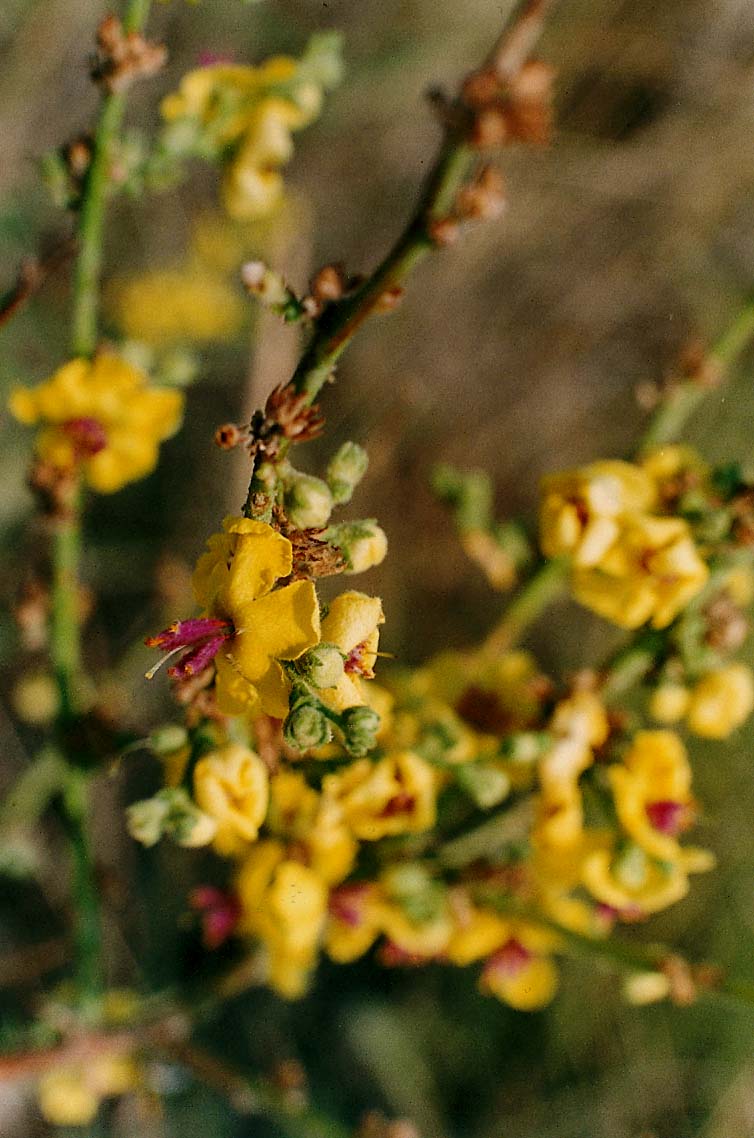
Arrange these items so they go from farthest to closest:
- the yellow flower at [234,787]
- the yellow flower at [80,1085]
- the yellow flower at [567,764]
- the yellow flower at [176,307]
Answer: the yellow flower at [176,307] < the yellow flower at [80,1085] < the yellow flower at [567,764] < the yellow flower at [234,787]

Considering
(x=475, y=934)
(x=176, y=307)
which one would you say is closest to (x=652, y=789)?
(x=475, y=934)

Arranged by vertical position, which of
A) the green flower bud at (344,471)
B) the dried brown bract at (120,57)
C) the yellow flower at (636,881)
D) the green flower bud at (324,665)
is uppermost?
the dried brown bract at (120,57)

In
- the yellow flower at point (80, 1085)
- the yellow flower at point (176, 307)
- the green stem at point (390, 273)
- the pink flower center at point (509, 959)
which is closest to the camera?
the green stem at point (390, 273)

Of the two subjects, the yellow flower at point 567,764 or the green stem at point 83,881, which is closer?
the yellow flower at point 567,764

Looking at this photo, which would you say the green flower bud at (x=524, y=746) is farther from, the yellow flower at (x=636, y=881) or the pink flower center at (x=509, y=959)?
the pink flower center at (x=509, y=959)

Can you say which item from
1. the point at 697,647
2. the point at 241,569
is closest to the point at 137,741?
the point at 241,569

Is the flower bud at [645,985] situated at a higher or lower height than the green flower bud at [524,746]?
lower


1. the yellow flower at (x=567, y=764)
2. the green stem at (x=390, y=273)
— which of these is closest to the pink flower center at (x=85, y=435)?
the green stem at (x=390, y=273)

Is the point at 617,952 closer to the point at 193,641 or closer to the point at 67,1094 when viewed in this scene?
the point at 193,641
